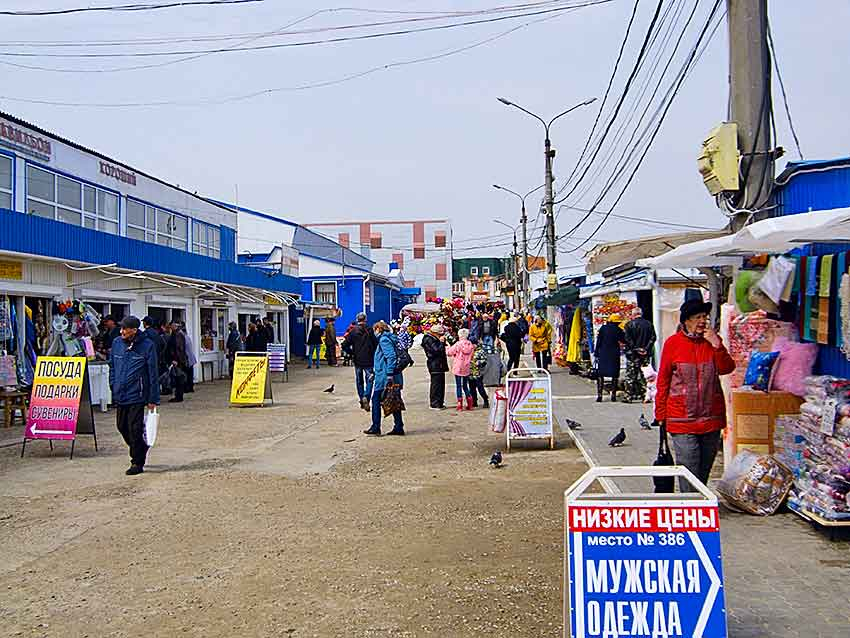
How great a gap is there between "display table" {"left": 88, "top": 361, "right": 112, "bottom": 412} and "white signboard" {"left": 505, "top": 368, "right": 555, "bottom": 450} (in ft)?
29.2

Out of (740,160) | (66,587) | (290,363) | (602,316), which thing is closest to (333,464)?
(66,587)

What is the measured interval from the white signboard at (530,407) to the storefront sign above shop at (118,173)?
53.1ft

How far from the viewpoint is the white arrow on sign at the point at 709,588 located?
4.03 m

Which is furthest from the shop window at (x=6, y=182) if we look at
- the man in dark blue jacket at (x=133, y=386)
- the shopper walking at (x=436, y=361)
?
the man in dark blue jacket at (x=133, y=386)

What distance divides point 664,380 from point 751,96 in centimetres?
325

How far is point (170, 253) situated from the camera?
23078mm

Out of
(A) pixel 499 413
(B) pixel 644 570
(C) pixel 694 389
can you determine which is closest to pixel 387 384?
(A) pixel 499 413

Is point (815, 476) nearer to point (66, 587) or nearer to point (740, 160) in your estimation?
point (740, 160)

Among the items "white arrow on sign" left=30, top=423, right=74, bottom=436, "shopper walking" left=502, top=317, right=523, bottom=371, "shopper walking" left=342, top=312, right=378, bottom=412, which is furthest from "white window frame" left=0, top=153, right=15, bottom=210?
"shopper walking" left=502, top=317, right=523, bottom=371

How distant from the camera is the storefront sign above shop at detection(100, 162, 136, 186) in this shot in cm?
2417

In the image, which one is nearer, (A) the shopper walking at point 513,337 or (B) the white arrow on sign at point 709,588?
(B) the white arrow on sign at point 709,588

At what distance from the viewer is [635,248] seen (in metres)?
11.1

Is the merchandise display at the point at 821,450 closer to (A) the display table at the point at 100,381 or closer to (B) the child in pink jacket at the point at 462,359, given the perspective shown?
(B) the child in pink jacket at the point at 462,359

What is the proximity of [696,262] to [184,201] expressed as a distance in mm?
24724
